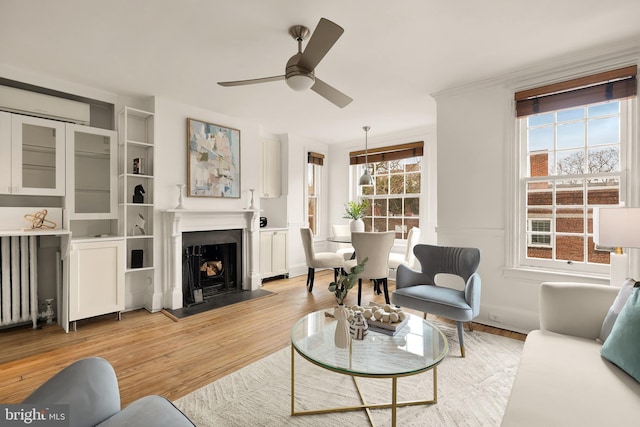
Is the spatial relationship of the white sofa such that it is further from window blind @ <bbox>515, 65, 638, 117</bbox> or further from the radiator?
the radiator

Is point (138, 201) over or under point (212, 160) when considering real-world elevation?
under

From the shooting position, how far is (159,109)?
3.66 metres

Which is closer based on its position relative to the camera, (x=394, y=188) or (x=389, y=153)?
(x=389, y=153)

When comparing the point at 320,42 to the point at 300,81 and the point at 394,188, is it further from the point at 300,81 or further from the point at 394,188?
the point at 394,188

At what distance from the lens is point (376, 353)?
1.68 m

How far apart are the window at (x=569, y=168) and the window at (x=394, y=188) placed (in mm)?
2082

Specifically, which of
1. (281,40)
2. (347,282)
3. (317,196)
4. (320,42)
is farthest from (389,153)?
(347,282)

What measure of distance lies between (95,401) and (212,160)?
3.38 m

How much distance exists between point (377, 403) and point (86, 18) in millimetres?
3232

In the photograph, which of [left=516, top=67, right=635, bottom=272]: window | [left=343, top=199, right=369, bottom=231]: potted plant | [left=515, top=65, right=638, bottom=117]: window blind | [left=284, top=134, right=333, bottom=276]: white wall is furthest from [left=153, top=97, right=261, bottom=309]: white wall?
[left=516, top=67, right=635, bottom=272]: window

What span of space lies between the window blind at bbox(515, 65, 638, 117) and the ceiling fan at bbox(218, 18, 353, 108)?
6.12ft

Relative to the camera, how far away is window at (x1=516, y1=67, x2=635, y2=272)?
2.68 metres

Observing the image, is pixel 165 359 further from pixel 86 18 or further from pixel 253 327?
pixel 86 18

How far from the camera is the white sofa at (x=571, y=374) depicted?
3.70 feet
